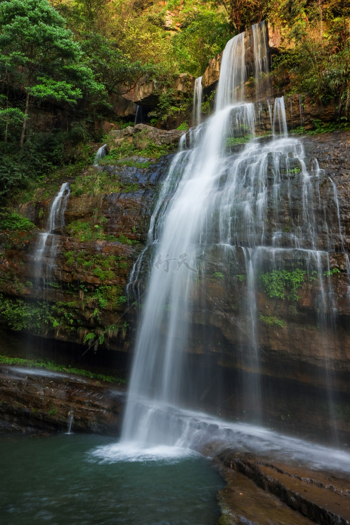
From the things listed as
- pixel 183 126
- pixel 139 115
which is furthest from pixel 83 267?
pixel 139 115

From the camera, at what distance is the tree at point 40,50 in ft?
47.0

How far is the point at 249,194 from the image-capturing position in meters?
9.08

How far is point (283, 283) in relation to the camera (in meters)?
7.52

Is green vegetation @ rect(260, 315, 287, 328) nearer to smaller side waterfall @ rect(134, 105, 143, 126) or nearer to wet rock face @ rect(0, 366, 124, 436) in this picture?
wet rock face @ rect(0, 366, 124, 436)

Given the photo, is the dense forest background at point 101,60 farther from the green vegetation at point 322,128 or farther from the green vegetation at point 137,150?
the green vegetation at point 137,150

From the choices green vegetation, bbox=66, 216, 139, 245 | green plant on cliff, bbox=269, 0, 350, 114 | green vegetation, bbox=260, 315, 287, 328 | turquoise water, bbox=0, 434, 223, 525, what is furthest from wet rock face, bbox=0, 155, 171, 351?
green plant on cliff, bbox=269, 0, 350, 114

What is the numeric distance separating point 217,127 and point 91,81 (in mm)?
7341

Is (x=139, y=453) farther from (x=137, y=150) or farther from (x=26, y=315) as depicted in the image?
(x=137, y=150)

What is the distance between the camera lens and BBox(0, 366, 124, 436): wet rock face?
8.16 meters

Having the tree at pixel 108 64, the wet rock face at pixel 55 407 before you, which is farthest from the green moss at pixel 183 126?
the wet rock face at pixel 55 407

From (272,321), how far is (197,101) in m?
13.8

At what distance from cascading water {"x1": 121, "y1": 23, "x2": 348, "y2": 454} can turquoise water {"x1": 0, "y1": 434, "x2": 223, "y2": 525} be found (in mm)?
1105

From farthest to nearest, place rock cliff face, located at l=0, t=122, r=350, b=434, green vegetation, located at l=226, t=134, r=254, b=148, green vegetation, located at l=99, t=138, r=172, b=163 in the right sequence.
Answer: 1. green vegetation, located at l=99, t=138, r=172, b=163
2. green vegetation, located at l=226, t=134, r=254, b=148
3. rock cliff face, located at l=0, t=122, r=350, b=434

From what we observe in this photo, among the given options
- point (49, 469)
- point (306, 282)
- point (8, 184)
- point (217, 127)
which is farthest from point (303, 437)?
point (8, 184)
